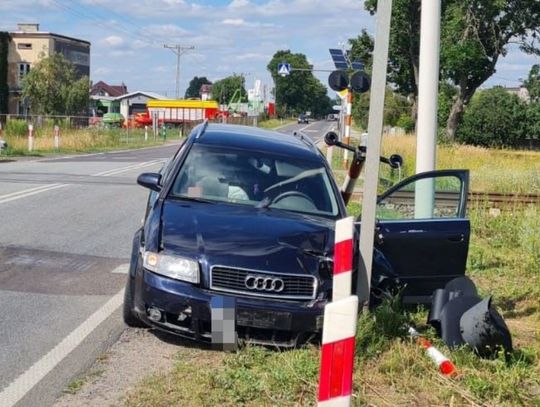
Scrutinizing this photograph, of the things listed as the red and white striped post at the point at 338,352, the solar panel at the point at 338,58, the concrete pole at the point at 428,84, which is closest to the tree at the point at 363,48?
the solar panel at the point at 338,58

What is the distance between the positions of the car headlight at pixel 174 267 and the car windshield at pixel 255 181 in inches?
45.1

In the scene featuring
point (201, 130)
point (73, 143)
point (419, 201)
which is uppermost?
point (201, 130)

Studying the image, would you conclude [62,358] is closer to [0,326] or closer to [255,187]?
[0,326]

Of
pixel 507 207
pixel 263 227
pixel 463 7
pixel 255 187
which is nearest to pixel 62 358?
pixel 263 227

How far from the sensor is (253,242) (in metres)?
5.58

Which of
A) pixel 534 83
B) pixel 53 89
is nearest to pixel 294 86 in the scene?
pixel 534 83

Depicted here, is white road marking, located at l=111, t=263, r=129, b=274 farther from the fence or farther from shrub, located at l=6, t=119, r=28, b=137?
shrub, located at l=6, t=119, r=28, b=137

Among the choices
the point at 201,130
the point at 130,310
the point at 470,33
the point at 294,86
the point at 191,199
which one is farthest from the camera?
the point at 294,86

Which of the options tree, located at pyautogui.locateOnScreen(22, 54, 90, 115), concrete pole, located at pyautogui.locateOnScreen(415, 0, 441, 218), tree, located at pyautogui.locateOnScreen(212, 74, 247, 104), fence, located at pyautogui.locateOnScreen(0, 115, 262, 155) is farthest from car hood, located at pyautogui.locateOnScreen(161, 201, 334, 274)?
tree, located at pyautogui.locateOnScreen(212, 74, 247, 104)

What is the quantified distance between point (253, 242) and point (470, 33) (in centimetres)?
4022

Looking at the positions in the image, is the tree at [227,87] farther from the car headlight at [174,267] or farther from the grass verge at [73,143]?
the car headlight at [174,267]

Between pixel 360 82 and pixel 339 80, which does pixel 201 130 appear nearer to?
pixel 360 82

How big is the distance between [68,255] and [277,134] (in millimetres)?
2977

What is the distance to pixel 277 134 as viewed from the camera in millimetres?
8266
